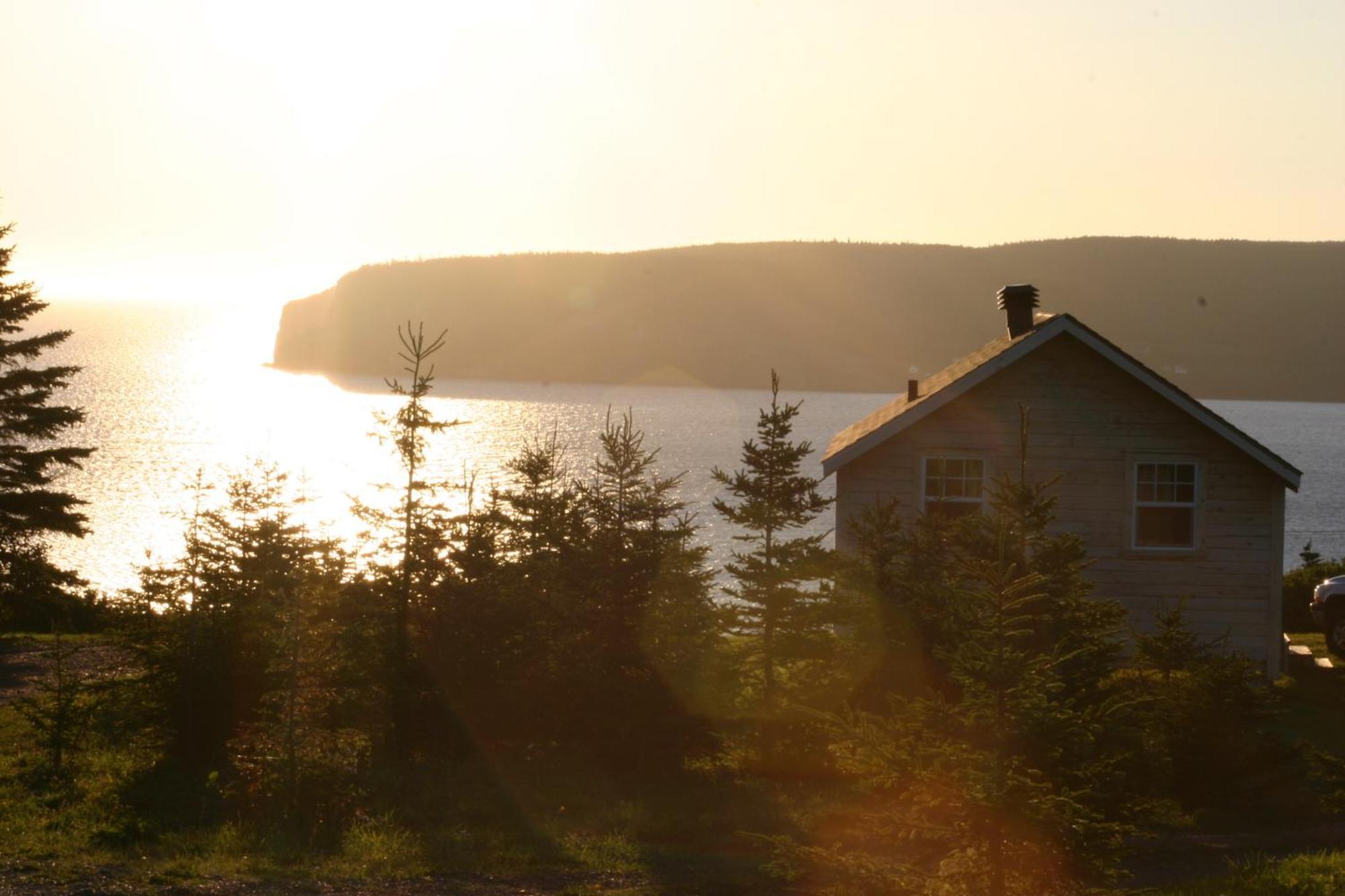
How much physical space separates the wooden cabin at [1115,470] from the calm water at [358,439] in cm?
596

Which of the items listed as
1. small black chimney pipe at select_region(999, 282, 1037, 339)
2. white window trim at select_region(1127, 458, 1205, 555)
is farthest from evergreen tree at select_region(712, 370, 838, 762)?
small black chimney pipe at select_region(999, 282, 1037, 339)

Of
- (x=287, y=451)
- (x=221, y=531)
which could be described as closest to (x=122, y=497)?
(x=287, y=451)

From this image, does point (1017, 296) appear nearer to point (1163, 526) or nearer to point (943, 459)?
point (943, 459)

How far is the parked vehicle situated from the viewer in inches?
960

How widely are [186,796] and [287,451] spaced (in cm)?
8467

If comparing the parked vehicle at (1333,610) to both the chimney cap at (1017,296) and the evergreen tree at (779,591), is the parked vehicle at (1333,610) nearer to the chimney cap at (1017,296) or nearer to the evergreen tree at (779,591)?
the chimney cap at (1017,296)

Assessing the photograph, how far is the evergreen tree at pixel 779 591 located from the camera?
1614cm

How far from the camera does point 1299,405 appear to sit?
189000mm

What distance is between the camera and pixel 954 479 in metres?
21.9

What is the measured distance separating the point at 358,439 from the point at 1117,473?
318ft

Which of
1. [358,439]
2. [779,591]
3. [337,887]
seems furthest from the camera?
[358,439]

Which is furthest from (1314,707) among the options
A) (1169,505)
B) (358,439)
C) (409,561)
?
(358,439)

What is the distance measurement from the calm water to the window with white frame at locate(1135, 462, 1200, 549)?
890 centimetres

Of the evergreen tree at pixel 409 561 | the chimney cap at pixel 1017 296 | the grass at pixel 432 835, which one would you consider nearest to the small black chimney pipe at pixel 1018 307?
the chimney cap at pixel 1017 296
